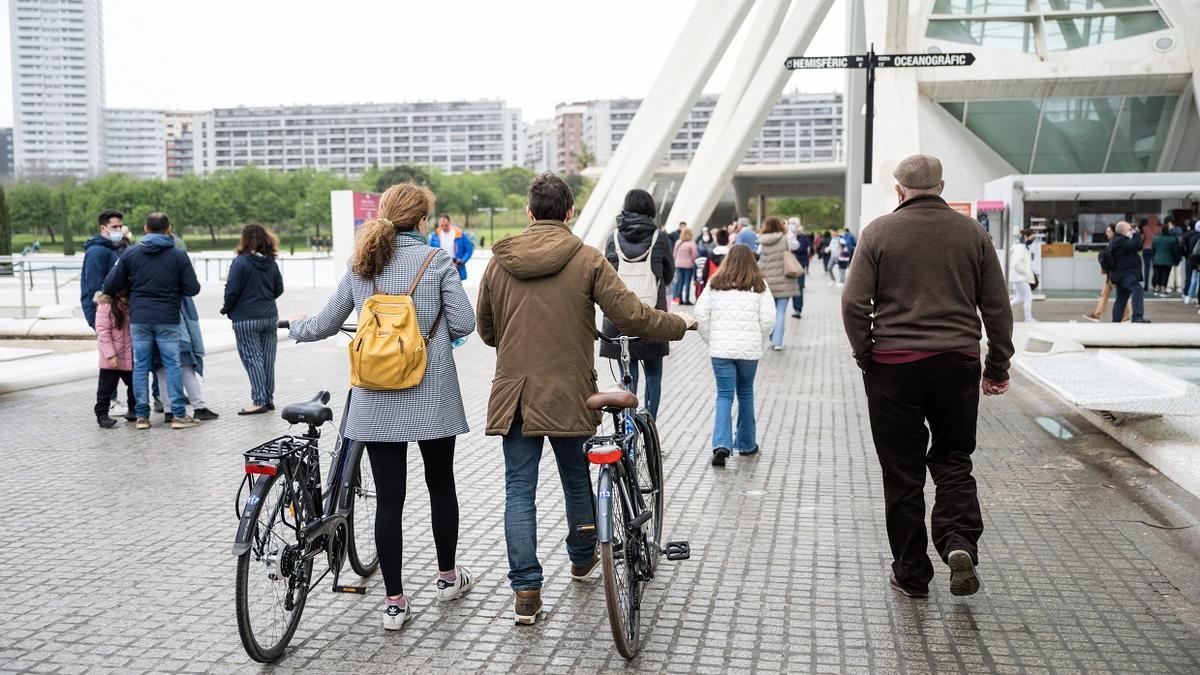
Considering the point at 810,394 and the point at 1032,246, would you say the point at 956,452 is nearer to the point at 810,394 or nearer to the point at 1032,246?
the point at 810,394

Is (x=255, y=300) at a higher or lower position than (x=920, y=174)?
lower

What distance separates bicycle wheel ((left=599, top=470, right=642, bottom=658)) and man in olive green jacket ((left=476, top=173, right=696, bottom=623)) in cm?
36

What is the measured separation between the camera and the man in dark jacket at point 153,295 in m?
10.4

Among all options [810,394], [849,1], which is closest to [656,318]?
[810,394]

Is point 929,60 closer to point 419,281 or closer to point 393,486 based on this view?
point 419,281

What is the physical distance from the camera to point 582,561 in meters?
5.55

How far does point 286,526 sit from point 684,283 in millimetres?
21351

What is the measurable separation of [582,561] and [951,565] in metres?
1.62

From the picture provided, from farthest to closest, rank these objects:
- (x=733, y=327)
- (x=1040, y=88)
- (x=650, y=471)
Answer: (x=1040, y=88) < (x=733, y=327) < (x=650, y=471)

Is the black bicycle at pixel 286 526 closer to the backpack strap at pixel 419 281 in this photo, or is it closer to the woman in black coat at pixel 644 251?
the backpack strap at pixel 419 281

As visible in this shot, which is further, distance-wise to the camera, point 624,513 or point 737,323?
point 737,323

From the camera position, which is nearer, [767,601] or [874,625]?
[874,625]

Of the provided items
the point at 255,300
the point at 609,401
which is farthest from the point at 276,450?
the point at 255,300

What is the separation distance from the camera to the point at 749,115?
4044cm
